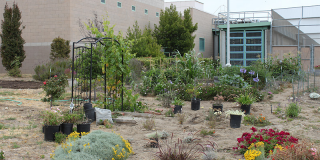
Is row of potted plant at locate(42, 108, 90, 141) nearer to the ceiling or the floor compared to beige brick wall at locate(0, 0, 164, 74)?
nearer to the floor

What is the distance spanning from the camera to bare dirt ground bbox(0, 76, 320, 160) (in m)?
4.09

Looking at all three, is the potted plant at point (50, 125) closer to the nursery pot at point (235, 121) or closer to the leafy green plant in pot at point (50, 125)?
the leafy green plant in pot at point (50, 125)

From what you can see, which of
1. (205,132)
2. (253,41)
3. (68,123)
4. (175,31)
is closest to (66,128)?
(68,123)

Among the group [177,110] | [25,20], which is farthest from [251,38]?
Result: [25,20]

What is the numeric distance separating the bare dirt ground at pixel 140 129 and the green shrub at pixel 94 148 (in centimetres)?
33

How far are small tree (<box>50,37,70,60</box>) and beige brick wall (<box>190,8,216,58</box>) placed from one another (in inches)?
494

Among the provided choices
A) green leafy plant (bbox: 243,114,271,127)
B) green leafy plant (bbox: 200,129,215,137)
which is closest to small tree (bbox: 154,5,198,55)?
green leafy plant (bbox: 243,114,271,127)

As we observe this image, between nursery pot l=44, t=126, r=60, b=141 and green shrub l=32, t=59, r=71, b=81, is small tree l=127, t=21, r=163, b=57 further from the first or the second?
nursery pot l=44, t=126, r=60, b=141

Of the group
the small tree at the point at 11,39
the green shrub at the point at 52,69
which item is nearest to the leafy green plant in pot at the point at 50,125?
the green shrub at the point at 52,69

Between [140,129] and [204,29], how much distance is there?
2191 centimetres

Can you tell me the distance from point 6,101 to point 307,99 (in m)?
9.72

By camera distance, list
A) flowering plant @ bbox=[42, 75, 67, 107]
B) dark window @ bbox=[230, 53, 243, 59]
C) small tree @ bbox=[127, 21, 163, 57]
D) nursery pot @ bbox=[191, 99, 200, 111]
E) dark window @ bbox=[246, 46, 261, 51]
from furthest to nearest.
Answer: dark window @ bbox=[230, 53, 243, 59]
dark window @ bbox=[246, 46, 261, 51]
small tree @ bbox=[127, 21, 163, 57]
nursery pot @ bbox=[191, 99, 200, 111]
flowering plant @ bbox=[42, 75, 67, 107]

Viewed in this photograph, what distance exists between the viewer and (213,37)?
27875mm

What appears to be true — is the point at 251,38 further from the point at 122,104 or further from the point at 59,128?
the point at 59,128
